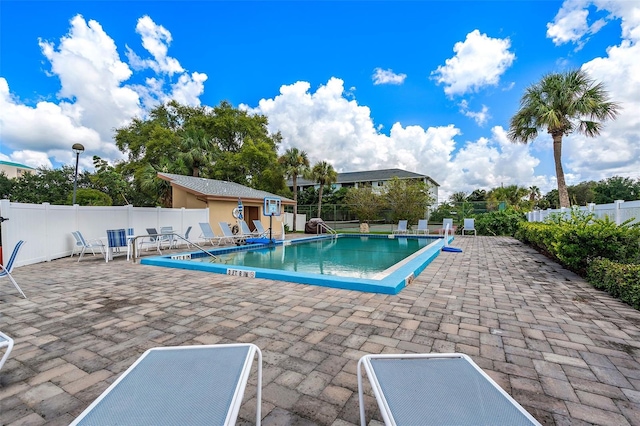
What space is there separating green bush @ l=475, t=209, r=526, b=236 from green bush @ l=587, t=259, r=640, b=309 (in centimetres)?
1273

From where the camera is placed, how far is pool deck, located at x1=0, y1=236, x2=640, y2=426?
1.96 meters

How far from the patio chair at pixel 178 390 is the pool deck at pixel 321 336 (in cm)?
50

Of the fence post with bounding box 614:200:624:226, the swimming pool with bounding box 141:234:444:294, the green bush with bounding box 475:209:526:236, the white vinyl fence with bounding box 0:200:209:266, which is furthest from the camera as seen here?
the green bush with bounding box 475:209:526:236

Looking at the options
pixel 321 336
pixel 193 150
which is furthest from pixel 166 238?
pixel 193 150

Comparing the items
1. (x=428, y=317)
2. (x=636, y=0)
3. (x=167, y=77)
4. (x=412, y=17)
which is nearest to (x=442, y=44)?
(x=412, y=17)

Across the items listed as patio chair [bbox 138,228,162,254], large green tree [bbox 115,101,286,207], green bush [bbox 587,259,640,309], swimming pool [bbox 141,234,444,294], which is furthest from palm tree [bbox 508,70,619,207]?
large green tree [bbox 115,101,286,207]

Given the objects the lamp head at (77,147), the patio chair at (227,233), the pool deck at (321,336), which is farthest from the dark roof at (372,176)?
the pool deck at (321,336)

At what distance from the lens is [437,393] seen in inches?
53.9

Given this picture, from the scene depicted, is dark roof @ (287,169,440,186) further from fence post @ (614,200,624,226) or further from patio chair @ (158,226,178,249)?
fence post @ (614,200,624,226)

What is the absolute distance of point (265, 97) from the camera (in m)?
24.2

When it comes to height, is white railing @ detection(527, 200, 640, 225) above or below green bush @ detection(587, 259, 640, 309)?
above

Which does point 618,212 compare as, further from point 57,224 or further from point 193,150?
point 193,150

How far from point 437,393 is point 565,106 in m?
16.0

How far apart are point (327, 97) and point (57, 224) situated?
14.8m
